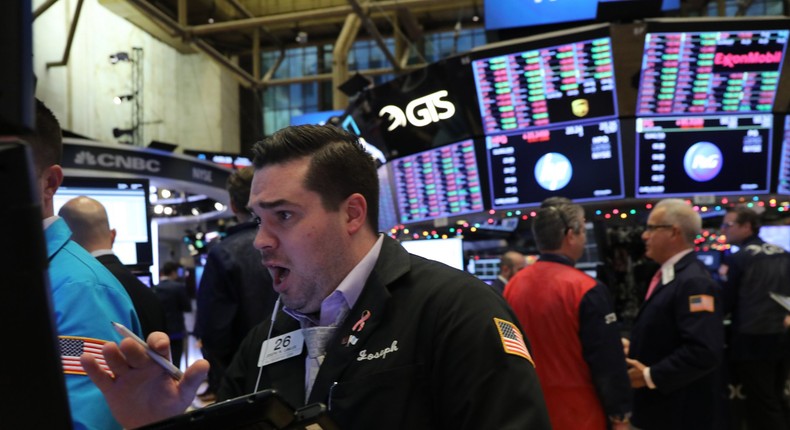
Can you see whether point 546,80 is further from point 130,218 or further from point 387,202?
point 130,218

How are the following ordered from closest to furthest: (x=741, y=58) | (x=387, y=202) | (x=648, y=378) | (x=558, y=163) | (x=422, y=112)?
(x=648, y=378), (x=741, y=58), (x=558, y=163), (x=422, y=112), (x=387, y=202)

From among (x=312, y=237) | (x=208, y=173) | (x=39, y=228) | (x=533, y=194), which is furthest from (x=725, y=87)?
(x=208, y=173)

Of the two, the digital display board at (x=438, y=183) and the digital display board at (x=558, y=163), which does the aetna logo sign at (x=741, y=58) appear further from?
the digital display board at (x=438, y=183)

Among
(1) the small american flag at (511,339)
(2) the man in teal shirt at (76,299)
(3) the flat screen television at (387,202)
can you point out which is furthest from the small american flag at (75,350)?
(3) the flat screen television at (387,202)

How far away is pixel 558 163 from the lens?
19.4ft

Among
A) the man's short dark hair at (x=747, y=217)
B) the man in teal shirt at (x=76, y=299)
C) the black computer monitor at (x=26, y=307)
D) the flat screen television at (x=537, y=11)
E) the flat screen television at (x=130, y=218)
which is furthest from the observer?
the flat screen television at (x=537, y=11)

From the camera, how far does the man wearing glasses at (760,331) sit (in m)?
5.26

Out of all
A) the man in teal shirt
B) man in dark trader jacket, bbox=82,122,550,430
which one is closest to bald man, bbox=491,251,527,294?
man in dark trader jacket, bbox=82,122,550,430

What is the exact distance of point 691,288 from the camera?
144 inches

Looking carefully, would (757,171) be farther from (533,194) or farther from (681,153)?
Answer: (533,194)

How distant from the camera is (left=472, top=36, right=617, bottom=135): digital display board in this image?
565cm

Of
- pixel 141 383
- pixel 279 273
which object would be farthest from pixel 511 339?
pixel 141 383

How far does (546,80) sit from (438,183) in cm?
128

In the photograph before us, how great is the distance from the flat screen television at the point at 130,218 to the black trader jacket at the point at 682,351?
103 inches
